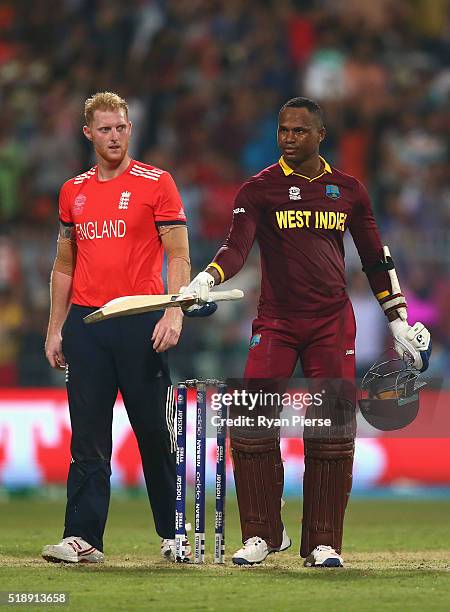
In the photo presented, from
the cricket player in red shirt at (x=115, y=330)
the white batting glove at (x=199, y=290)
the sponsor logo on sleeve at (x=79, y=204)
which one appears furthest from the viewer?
the sponsor logo on sleeve at (x=79, y=204)

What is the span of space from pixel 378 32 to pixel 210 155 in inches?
108

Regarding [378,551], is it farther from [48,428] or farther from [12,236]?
[12,236]

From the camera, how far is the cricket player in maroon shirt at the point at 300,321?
20.7 ft

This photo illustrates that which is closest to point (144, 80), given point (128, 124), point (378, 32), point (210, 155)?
point (210, 155)

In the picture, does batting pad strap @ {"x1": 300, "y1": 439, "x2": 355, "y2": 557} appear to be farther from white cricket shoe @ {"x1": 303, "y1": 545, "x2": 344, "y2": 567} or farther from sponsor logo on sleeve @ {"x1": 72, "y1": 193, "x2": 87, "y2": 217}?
sponsor logo on sleeve @ {"x1": 72, "y1": 193, "x2": 87, "y2": 217}

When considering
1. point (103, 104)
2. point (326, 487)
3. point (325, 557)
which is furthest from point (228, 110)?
point (325, 557)

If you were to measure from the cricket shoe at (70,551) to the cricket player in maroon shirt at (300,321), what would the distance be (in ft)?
2.32

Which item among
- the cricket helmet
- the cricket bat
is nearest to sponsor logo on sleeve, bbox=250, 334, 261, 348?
the cricket bat

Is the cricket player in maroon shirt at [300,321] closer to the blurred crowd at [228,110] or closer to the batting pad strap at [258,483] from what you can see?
the batting pad strap at [258,483]

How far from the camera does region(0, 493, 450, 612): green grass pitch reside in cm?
537

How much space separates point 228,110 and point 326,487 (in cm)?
906

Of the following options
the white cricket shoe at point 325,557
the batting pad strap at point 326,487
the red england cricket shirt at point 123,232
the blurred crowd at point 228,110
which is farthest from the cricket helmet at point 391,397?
the blurred crowd at point 228,110

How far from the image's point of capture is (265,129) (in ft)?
48.2

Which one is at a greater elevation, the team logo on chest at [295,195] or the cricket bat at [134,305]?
the team logo on chest at [295,195]
